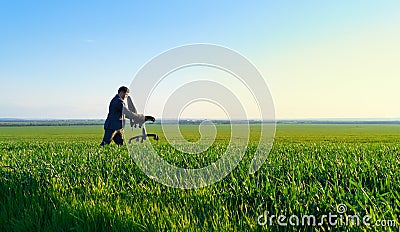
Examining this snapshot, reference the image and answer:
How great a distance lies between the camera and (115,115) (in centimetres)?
1194

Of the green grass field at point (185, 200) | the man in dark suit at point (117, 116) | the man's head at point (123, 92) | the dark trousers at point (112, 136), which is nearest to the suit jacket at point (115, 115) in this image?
the man in dark suit at point (117, 116)

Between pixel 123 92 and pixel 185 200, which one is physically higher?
pixel 123 92

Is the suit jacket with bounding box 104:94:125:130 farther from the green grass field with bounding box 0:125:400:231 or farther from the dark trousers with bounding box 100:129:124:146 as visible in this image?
the green grass field with bounding box 0:125:400:231

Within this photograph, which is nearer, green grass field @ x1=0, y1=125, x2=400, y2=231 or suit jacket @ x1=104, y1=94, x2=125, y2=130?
green grass field @ x1=0, y1=125, x2=400, y2=231

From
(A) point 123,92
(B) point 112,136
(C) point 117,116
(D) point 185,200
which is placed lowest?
(D) point 185,200

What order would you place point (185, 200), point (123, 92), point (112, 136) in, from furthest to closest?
1. point (112, 136)
2. point (123, 92)
3. point (185, 200)

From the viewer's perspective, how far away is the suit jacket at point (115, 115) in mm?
11555

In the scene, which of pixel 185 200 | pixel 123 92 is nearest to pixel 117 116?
pixel 123 92

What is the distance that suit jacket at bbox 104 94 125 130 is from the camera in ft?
37.9

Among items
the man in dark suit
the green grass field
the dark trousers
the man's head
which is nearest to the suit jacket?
the man in dark suit

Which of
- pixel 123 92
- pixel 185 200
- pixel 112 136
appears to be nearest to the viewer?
pixel 185 200

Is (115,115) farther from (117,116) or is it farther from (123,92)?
(123,92)

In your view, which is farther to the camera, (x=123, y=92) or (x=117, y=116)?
(x=117, y=116)

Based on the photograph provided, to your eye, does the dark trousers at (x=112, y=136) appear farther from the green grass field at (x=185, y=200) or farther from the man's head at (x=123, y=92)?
the green grass field at (x=185, y=200)
